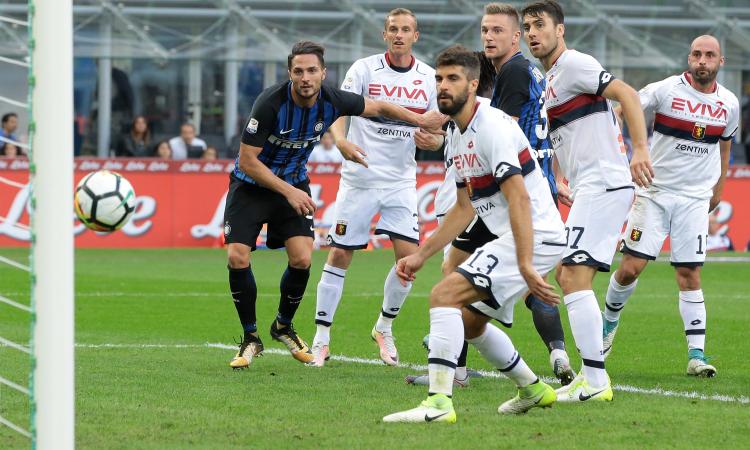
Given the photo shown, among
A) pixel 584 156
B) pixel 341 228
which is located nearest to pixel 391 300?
pixel 341 228

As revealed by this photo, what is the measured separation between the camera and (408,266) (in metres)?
6.68

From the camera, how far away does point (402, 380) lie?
324 inches

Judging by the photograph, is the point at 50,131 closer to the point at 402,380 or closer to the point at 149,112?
the point at 402,380

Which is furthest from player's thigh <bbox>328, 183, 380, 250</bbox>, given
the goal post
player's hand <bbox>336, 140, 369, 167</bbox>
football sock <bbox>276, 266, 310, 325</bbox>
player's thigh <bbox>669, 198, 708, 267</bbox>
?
the goal post

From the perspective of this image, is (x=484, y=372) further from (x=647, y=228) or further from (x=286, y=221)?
(x=286, y=221)

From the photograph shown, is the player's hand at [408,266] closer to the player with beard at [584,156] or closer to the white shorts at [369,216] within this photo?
the player with beard at [584,156]

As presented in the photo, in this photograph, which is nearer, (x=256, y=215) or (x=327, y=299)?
(x=256, y=215)

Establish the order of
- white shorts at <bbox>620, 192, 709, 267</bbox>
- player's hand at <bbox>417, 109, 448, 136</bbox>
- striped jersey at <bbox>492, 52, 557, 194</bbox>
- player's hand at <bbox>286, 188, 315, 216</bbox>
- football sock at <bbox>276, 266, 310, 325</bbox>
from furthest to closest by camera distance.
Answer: football sock at <bbox>276, 266, 310, 325</bbox>
white shorts at <bbox>620, 192, 709, 267</bbox>
player's hand at <bbox>417, 109, 448, 136</bbox>
player's hand at <bbox>286, 188, 315, 216</bbox>
striped jersey at <bbox>492, 52, 557, 194</bbox>

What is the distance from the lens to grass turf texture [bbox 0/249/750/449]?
20.1 ft

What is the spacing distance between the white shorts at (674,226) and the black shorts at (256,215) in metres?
2.24

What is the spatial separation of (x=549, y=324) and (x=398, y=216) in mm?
2051

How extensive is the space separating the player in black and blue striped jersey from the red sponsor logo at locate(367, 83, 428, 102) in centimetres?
63

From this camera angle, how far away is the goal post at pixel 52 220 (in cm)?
502

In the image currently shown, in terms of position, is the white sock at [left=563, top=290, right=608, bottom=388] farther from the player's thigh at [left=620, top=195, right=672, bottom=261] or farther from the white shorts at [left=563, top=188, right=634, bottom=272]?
the player's thigh at [left=620, top=195, right=672, bottom=261]
